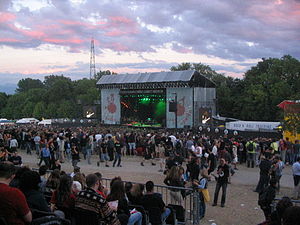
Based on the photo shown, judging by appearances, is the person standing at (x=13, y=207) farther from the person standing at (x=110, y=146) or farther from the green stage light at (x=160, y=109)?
the green stage light at (x=160, y=109)

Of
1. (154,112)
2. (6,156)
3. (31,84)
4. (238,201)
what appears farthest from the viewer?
(31,84)

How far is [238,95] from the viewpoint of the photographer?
44.5 m

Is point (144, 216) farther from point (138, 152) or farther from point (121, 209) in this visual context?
point (138, 152)

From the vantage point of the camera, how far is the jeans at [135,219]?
504 cm

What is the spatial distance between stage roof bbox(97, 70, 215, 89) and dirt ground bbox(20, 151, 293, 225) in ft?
51.8

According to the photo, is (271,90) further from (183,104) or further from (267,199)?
(267,199)

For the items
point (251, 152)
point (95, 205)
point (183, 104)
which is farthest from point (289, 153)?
point (183, 104)

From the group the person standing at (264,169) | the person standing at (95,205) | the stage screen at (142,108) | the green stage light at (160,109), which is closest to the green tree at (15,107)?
the stage screen at (142,108)

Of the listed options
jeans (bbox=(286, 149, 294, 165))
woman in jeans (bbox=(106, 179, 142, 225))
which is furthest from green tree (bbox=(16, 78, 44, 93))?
woman in jeans (bbox=(106, 179, 142, 225))

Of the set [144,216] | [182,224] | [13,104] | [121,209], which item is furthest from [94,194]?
[13,104]

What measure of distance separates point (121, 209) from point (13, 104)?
2867 inches

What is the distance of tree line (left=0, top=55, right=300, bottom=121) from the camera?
3841 cm

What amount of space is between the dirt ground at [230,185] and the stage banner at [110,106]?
20.1 metres

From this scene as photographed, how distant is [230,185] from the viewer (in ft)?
38.5
